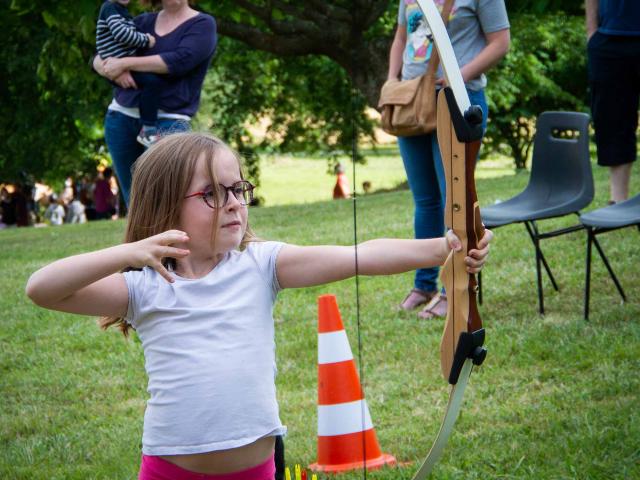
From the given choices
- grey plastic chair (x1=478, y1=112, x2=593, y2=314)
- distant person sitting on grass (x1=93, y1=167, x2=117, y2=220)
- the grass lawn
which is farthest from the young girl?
distant person sitting on grass (x1=93, y1=167, x2=117, y2=220)

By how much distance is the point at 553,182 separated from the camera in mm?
5527

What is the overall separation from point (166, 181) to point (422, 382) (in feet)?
6.69

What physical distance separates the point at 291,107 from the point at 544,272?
699 inches

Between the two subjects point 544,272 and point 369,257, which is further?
point 544,272

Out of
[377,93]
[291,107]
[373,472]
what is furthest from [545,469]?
[291,107]

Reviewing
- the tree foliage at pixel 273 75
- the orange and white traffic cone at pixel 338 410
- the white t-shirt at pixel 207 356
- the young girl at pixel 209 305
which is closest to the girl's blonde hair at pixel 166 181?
the young girl at pixel 209 305

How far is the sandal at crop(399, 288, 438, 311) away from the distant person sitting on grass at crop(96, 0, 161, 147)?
1626mm

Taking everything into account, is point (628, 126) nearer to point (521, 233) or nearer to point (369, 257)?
point (521, 233)

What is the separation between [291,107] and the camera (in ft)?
76.2

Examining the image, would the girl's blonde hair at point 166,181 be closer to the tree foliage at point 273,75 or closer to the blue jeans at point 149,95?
the blue jeans at point 149,95

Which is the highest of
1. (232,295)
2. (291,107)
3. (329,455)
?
(232,295)

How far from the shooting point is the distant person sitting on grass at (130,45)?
4.59 m

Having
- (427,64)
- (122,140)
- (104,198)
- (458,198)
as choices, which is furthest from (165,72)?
(104,198)

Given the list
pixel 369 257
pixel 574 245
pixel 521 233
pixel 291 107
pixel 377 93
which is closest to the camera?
pixel 369 257
